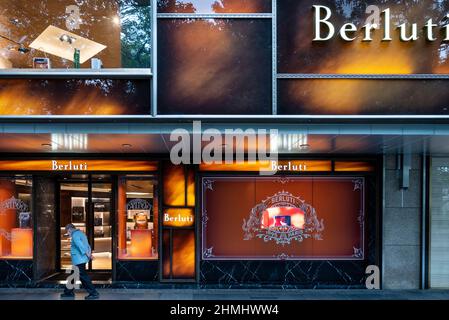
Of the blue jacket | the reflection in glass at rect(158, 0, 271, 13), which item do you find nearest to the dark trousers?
the blue jacket

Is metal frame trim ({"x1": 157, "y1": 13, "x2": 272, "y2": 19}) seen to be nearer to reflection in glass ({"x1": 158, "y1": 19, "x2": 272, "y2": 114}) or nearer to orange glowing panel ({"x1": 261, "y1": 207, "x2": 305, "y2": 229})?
reflection in glass ({"x1": 158, "y1": 19, "x2": 272, "y2": 114})

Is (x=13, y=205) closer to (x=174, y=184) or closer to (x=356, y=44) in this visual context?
(x=174, y=184)

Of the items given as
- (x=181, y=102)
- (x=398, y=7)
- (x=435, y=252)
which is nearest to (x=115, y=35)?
(x=181, y=102)

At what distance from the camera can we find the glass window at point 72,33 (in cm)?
691

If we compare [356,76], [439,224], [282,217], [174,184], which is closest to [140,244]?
[174,184]

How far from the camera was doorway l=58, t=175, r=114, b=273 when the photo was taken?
962 cm

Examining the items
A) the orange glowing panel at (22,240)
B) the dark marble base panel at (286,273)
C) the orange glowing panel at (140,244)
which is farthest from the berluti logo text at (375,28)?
the orange glowing panel at (22,240)

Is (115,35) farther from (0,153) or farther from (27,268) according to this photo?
(27,268)

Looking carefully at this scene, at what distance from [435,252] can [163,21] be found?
7974mm

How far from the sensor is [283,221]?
900cm

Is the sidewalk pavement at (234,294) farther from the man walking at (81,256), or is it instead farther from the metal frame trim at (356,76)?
the metal frame trim at (356,76)

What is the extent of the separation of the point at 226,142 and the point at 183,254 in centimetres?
315

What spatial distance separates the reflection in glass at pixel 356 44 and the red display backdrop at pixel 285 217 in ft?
10.2

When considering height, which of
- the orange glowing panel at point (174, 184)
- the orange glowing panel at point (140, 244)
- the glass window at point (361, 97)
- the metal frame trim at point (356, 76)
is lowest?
the orange glowing panel at point (140, 244)
